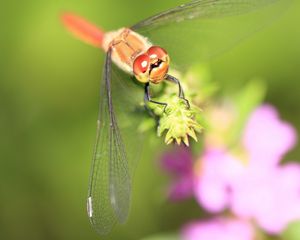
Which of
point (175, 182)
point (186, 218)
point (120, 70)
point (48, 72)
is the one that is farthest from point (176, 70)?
point (48, 72)

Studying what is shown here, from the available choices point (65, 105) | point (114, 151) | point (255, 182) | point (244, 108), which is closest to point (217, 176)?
point (255, 182)

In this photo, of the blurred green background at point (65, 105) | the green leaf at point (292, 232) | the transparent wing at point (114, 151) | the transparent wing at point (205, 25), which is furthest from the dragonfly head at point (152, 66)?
the blurred green background at point (65, 105)

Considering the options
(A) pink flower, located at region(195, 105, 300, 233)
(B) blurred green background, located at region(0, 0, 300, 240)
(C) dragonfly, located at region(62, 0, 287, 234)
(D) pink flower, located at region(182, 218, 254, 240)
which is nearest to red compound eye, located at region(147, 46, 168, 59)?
(C) dragonfly, located at region(62, 0, 287, 234)

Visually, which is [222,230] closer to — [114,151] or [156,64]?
[114,151]

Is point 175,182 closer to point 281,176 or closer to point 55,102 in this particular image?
point 281,176

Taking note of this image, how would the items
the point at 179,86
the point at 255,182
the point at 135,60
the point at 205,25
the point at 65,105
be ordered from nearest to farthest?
the point at 179,86 → the point at 135,60 → the point at 255,182 → the point at 205,25 → the point at 65,105

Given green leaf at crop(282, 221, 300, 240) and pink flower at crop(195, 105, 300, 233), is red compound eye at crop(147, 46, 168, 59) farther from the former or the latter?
green leaf at crop(282, 221, 300, 240)
